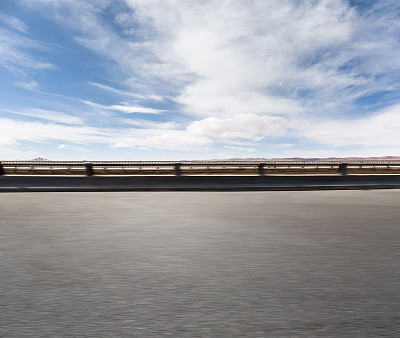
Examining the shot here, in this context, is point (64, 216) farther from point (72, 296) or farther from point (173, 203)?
point (72, 296)

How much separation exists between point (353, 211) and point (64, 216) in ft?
21.8

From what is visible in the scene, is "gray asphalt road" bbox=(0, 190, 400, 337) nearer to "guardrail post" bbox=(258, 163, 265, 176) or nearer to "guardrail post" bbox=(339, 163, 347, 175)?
"guardrail post" bbox=(258, 163, 265, 176)

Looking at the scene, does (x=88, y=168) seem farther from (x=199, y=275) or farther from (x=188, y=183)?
(x=199, y=275)

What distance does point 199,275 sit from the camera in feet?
10.1

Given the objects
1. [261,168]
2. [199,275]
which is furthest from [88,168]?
[199,275]

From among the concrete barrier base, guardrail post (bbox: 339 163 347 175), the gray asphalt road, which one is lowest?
the gray asphalt road

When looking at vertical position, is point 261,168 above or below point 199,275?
above

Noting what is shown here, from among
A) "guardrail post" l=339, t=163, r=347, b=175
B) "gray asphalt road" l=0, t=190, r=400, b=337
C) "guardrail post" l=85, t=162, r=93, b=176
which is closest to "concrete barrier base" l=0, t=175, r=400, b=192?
"guardrail post" l=85, t=162, r=93, b=176

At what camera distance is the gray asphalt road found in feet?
6.93

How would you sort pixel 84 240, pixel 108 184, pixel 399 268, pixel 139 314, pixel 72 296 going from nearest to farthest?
pixel 139 314 < pixel 72 296 < pixel 399 268 < pixel 84 240 < pixel 108 184

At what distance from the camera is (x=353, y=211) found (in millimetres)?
6805

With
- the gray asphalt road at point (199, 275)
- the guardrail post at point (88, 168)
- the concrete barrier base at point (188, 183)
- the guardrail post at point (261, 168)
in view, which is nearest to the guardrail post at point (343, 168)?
the concrete barrier base at point (188, 183)

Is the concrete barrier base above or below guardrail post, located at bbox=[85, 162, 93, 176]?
below

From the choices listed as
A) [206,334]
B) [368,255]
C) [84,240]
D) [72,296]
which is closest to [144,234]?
[84,240]
